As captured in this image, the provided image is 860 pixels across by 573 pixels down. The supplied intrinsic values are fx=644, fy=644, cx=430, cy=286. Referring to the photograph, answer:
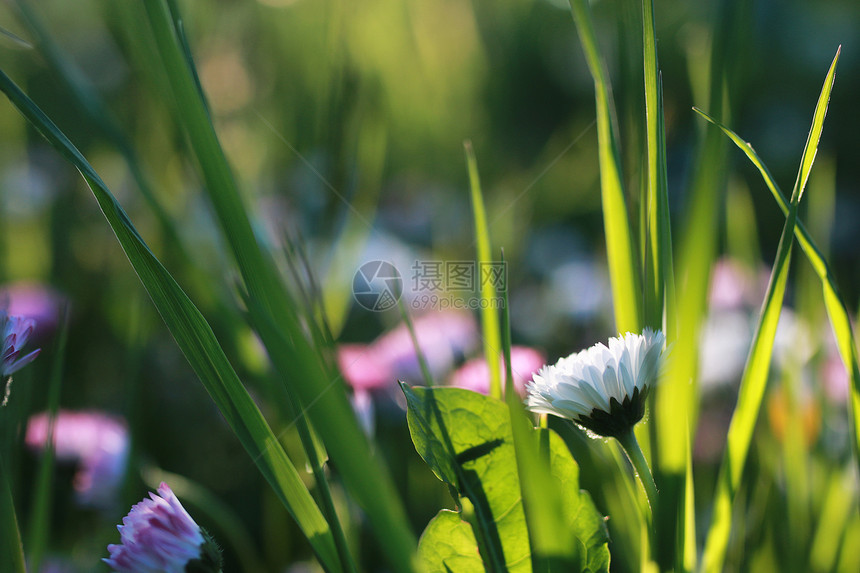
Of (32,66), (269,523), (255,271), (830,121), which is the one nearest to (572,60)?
(830,121)

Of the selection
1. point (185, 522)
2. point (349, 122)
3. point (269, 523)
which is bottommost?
point (269, 523)

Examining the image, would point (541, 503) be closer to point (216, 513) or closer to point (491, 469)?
point (491, 469)

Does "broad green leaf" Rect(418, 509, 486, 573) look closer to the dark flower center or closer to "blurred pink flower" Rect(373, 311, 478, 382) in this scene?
the dark flower center

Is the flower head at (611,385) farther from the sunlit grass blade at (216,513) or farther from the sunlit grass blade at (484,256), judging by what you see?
the sunlit grass blade at (216,513)

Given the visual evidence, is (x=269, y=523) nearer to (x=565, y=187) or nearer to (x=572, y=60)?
(x=565, y=187)

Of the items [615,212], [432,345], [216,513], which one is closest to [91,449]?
[216,513]

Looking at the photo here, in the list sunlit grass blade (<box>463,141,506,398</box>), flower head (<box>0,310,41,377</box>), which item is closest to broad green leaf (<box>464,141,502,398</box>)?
sunlit grass blade (<box>463,141,506,398</box>)

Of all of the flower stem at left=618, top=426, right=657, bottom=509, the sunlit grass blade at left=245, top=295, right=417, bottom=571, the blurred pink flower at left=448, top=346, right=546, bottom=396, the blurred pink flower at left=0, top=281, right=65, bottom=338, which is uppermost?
the sunlit grass blade at left=245, top=295, right=417, bottom=571
